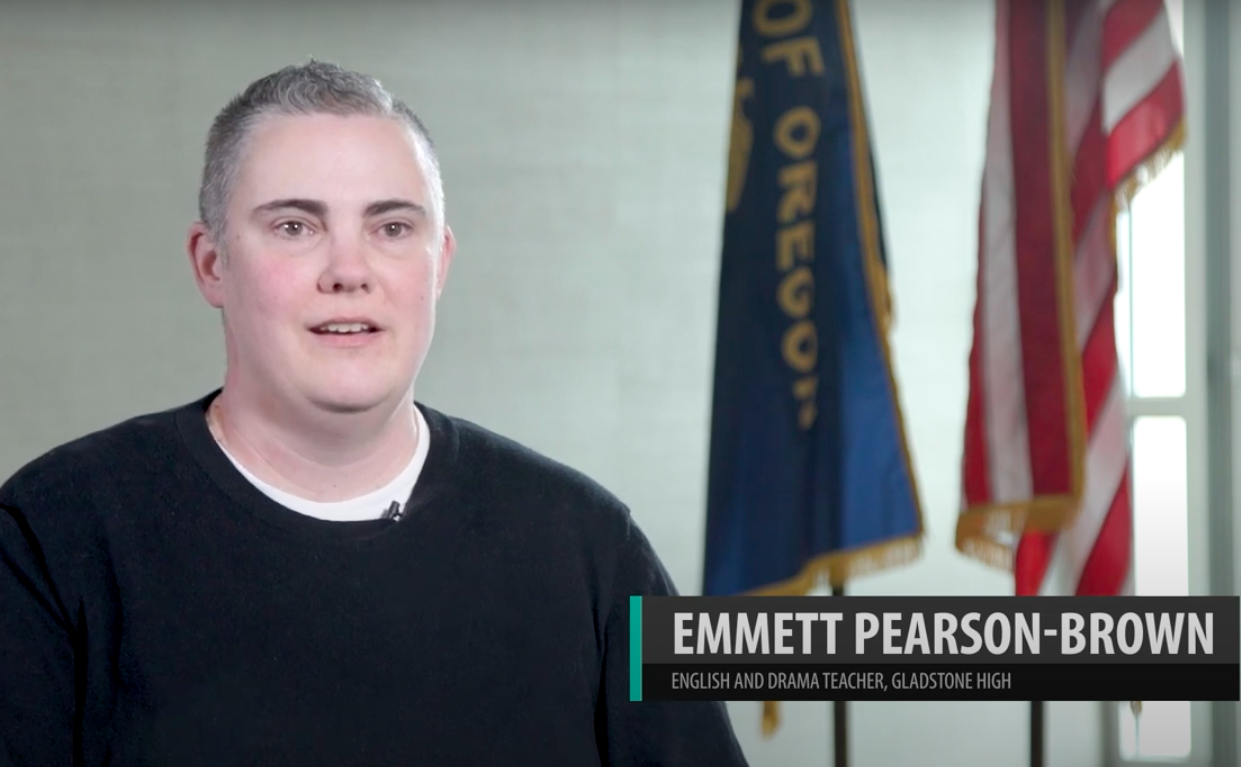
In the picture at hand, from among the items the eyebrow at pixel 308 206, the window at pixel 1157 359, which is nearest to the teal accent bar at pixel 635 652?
the eyebrow at pixel 308 206

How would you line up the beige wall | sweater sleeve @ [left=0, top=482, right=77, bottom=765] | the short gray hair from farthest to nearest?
the beige wall, the short gray hair, sweater sleeve @ [left=0, top=482, right=77, bottom=765]

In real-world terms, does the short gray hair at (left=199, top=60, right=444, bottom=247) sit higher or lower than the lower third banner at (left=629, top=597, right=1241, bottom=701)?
higher

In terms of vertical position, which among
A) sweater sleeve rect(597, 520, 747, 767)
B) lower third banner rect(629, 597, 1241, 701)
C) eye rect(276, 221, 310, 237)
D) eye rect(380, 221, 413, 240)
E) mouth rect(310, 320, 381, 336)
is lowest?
sweater sleeve rect(597, 520, 747, 767)

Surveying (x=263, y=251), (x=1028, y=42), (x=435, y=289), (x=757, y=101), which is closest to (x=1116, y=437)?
(x=1028, y=42)

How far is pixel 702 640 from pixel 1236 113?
2147mm

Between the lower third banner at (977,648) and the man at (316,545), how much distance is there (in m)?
0.79

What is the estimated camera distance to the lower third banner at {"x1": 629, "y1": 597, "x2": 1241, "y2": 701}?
7.45 ft

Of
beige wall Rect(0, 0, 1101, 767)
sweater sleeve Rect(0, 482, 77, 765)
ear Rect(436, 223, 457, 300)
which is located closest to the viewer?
sweater sleeve Rect(0, 482, 77, 765)

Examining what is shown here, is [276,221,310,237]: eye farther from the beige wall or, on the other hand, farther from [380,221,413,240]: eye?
the beige wall

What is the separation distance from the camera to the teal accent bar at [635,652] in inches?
58.1

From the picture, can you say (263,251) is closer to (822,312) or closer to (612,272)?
(822,312)

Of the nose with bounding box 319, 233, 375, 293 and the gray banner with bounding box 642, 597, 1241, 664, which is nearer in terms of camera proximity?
the nose with bounding box 319, 233, 375, 293

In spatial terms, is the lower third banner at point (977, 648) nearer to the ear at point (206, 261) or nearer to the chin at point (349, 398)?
the chin at point (349, 398)

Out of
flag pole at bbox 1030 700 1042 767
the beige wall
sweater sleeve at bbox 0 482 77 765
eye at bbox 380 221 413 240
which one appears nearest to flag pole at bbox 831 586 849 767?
flag pole at bbox 1030 700 1042 767
